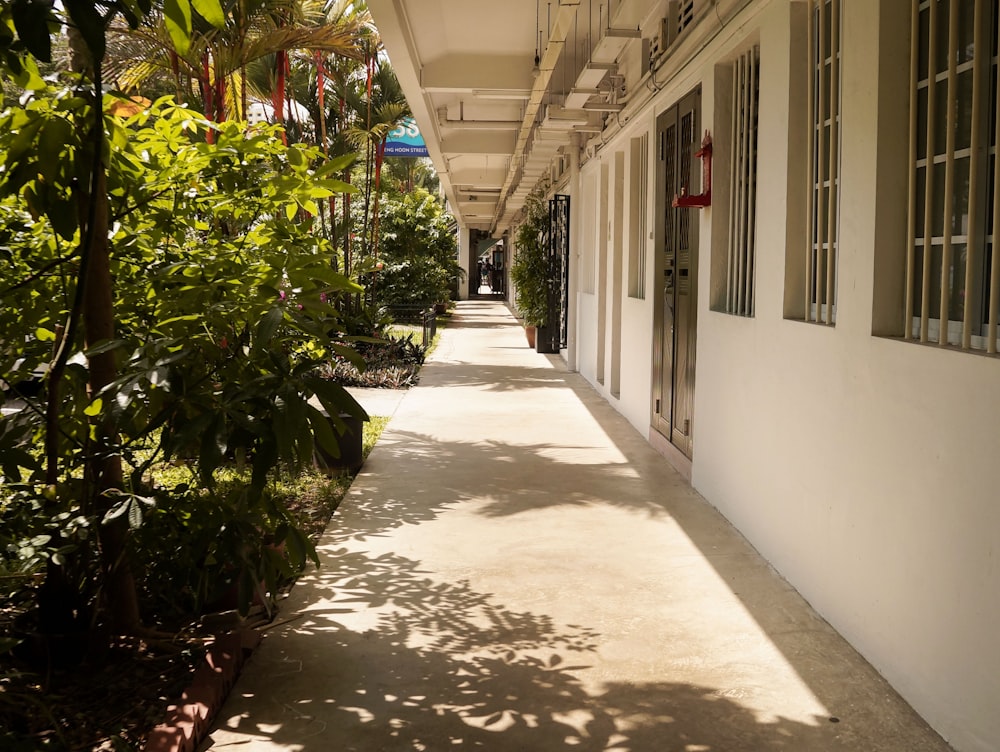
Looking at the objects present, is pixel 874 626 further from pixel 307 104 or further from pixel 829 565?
pixel 307 104

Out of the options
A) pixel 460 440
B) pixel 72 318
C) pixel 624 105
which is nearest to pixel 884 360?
pixel 72 318

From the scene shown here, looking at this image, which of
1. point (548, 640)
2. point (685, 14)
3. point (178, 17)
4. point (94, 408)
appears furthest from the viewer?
point (685, 14)

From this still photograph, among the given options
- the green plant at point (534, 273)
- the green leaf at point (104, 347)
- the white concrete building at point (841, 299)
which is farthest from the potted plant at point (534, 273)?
the green leaf at point (104, 347)

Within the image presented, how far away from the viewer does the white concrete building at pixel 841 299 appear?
278cm

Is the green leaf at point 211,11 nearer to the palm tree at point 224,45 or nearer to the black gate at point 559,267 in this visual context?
the palm tree at point 224,45

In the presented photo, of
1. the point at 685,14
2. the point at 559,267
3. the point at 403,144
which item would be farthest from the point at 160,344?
the point at 403,144

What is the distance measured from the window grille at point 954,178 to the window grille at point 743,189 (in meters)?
1.98

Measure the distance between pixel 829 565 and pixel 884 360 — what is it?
0.90 meters

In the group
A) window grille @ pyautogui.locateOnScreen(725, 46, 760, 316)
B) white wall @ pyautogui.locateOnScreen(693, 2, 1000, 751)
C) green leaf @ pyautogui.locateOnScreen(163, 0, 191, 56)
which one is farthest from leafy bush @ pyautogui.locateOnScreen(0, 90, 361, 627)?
window grille @ pyautogui.locateOnScreen(725, 46, 760, 316)

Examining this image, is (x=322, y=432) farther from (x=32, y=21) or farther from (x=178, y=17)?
(x=32, y=21)

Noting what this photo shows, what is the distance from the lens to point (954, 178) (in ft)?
10.0

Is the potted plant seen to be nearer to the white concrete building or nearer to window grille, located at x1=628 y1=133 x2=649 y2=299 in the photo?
window grille, located at x1=628 y1=133 x2=649 y2=299

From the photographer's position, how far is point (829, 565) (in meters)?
3.72

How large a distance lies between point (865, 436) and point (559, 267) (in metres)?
11.6
